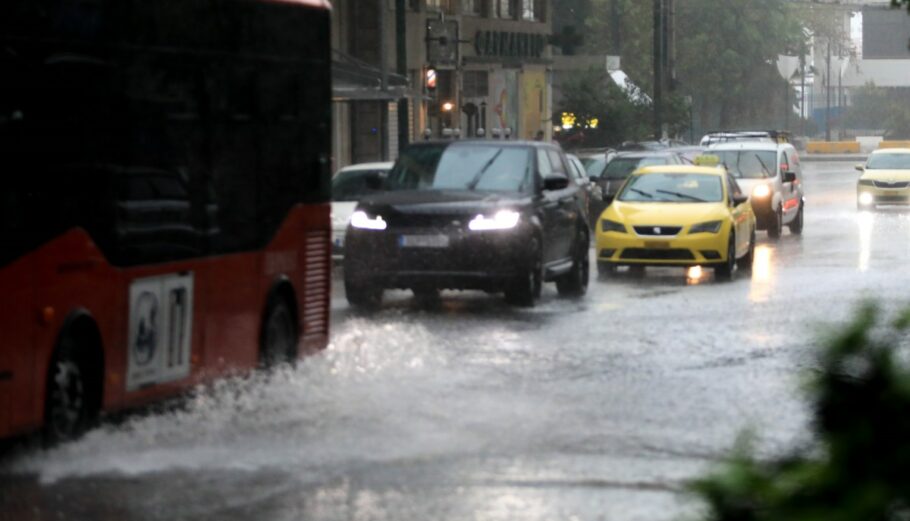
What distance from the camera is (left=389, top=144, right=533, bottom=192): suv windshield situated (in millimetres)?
18609

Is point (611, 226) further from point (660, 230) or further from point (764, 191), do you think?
point (764, 191)

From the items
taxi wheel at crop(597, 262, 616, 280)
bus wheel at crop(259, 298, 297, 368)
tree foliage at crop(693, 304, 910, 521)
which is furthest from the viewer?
taxi wheel at crop(597, 262, 616, 280)

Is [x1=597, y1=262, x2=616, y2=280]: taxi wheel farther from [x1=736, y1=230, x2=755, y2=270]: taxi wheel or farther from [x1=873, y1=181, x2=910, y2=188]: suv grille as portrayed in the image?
[x1=873, y1=181, x2=910, y2=188]: suv grille

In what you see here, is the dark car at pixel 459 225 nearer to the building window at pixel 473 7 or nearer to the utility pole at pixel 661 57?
the building window at pixel 473 7

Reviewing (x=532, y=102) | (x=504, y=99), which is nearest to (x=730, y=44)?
(x=532, y=102)

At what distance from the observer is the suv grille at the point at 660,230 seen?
2319cm

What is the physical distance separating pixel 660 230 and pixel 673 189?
4.44 feet

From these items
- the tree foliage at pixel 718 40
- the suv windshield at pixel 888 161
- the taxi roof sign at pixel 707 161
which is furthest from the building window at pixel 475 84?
the tree foliage at pixel 718 40

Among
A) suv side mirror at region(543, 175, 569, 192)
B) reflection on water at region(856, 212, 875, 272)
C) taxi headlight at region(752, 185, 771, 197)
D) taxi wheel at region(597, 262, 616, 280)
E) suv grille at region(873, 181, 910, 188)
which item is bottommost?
reflection on water at region(856, 212, 875, 272)

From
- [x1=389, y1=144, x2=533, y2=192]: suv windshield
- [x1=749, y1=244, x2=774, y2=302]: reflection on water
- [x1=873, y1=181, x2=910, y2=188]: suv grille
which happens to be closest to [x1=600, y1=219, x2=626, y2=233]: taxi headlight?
[x1=749, y1=244, x2=774, y2=302]: reflection on water

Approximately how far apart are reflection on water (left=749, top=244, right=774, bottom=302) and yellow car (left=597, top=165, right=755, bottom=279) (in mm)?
396

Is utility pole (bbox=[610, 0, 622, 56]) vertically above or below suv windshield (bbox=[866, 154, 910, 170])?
above

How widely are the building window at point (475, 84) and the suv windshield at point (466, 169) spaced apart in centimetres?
3822

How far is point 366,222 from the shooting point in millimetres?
18141
